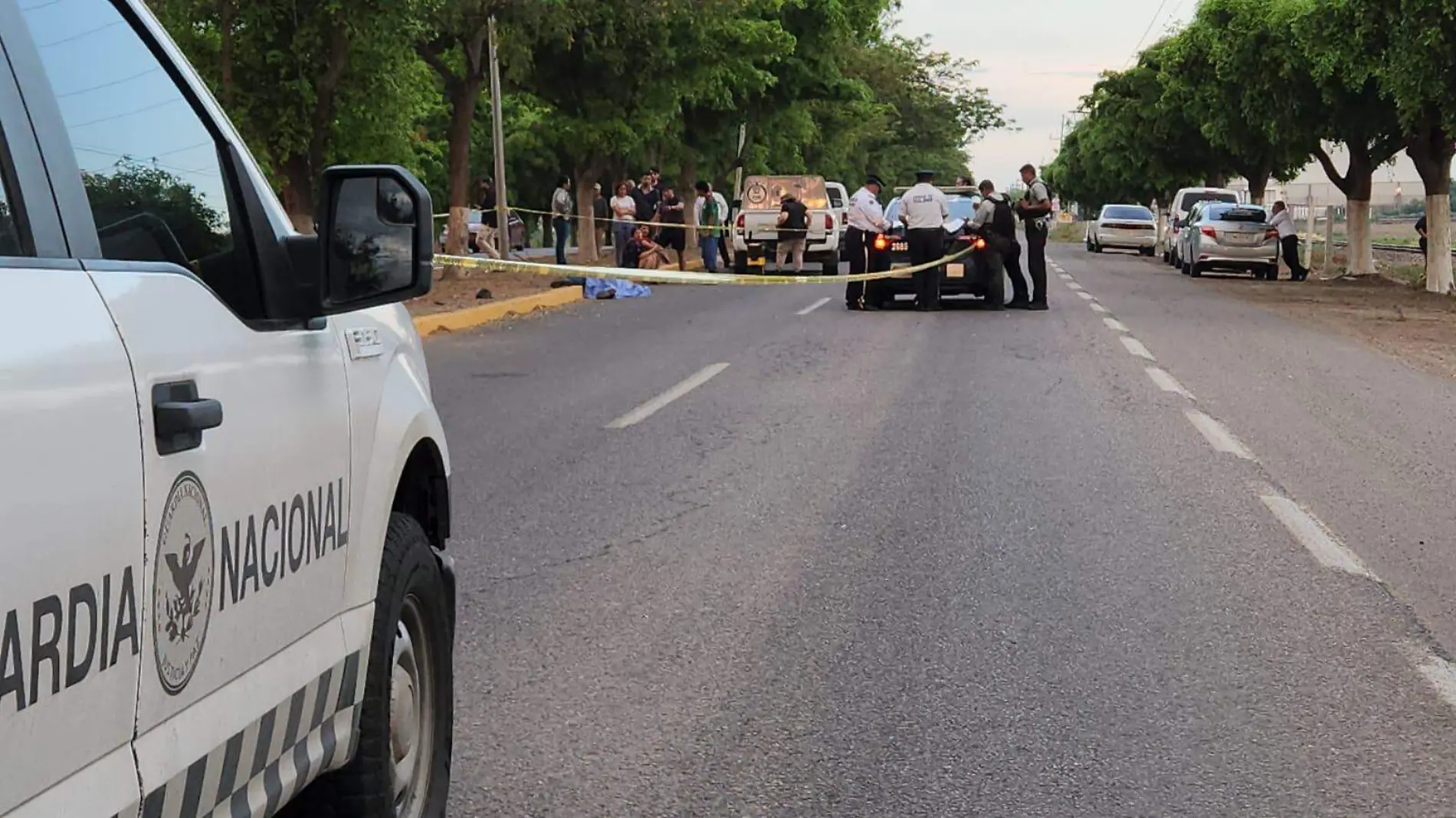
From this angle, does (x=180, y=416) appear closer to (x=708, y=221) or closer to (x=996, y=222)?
(x=996, y=222)

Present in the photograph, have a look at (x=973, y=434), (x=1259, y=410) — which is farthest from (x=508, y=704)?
(x=1259, y=410)

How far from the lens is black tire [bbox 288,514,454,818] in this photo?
11.2 ft

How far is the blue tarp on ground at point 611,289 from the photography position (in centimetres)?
2608

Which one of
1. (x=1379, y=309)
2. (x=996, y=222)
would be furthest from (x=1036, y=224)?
(x=1379, y=309)

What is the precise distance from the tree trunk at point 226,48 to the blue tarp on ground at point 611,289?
6.62 meters

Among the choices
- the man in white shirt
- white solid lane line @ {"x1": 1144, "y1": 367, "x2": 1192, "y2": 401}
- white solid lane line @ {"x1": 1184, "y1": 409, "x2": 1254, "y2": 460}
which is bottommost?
white solid lane line @ {"x1": 1184, "y1": 409, "x2": 1254, "y2": 460}

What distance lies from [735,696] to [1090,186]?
10215 cm

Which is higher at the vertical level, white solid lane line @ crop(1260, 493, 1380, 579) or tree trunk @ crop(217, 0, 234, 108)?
tree trunk @ crop(217, 0, 234, 108)

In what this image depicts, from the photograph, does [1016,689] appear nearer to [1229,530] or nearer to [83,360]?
[1229,530]

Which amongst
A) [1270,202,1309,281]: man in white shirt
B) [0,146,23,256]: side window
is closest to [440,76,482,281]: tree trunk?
[1270,202,1309,281]: man in white shirt

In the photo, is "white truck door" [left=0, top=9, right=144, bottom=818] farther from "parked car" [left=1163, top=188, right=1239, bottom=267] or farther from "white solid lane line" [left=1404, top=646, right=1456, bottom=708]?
"parked car" [left=1163, top=188, right=1239, bottom=267]

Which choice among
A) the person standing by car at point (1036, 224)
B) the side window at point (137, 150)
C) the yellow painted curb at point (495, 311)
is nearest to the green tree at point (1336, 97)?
the person standing by car at point (1036, 224)

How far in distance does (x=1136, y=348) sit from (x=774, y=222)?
14907 millimetres

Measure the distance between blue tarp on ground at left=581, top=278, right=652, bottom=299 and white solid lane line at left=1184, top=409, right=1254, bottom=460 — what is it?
1492 cm
